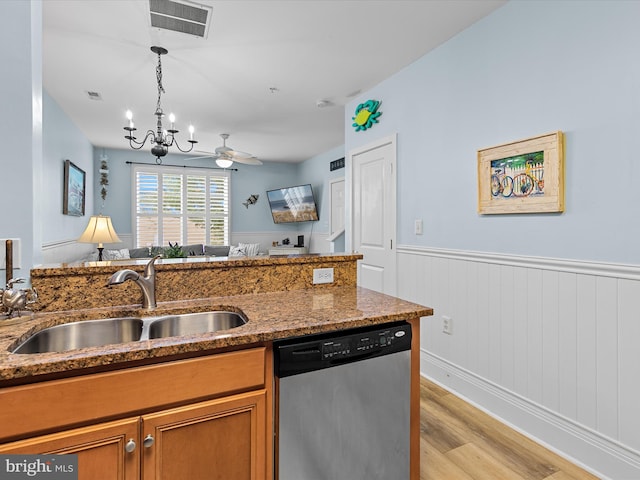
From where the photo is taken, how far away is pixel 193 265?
5.11ft

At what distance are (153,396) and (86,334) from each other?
0.52 metres

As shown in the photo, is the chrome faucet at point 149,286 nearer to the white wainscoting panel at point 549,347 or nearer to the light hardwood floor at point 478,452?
the light hardwood floor at point 478,452

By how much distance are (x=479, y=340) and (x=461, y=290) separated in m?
0.35

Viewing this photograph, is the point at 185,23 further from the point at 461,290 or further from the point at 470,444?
the point at 470,444

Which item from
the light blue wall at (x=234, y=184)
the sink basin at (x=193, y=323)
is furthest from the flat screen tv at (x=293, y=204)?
the sink basin at (x=193, y=323)

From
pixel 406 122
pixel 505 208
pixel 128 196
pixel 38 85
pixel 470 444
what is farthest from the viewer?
pixel 128 196

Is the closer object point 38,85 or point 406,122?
point 38,85

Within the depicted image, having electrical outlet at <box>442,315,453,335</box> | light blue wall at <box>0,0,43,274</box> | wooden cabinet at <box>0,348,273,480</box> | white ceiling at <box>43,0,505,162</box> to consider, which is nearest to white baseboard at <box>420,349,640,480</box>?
electrical outlet at <box>442,315,453,335</box>

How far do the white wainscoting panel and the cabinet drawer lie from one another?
1.63m

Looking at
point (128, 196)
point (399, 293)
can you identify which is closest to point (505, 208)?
point (399, 293)

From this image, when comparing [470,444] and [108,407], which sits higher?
[108,407]

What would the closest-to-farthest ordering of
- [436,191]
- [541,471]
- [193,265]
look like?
[193,265] < [541,471] < [436,191]

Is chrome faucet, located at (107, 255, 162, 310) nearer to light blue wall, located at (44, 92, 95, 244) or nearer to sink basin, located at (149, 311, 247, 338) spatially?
sink basin, located at (149, 311, 247, 338)

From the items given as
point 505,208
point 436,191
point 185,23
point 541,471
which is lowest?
point 541,471
